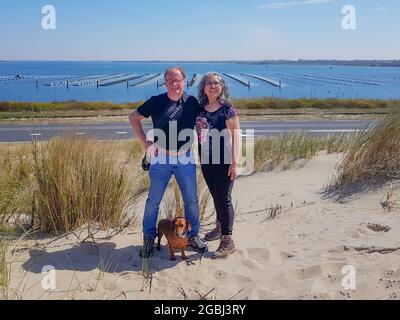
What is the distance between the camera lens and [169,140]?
151 inches

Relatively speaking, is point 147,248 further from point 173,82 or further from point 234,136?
point 173,82

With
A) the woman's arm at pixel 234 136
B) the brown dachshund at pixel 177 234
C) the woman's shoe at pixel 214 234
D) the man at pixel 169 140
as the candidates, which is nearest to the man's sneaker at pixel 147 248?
the man at pixel 169 140

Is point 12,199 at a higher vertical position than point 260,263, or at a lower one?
higher

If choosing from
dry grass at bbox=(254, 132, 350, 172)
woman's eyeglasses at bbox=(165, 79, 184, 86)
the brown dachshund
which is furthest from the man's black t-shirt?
dry grass at bbox=(254, 132, 350, 172)

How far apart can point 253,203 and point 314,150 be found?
348cm

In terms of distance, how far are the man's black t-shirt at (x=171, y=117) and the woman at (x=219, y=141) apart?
0.45 feet

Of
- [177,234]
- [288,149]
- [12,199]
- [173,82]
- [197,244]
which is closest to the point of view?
[173,82]

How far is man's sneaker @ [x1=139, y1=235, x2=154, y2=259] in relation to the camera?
13.2 ft

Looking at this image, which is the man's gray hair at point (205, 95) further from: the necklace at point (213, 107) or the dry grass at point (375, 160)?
the dry grass at point (375, 160)

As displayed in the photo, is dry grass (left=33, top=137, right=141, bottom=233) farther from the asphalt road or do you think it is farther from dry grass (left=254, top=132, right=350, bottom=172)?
the asphalt road

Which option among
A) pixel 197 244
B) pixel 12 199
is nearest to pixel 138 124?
pixel 197 244

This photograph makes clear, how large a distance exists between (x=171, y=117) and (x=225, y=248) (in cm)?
135

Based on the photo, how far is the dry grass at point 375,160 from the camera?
5.82m
